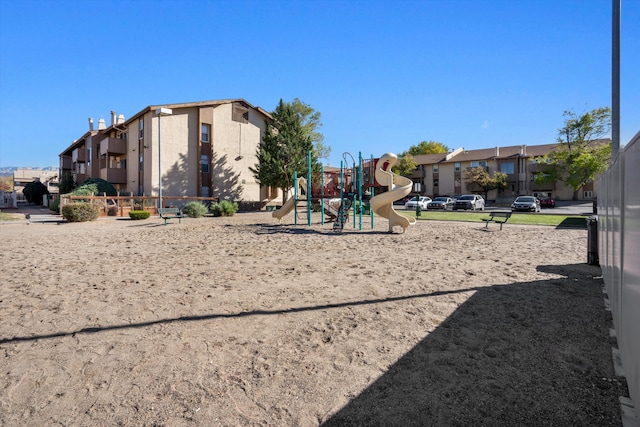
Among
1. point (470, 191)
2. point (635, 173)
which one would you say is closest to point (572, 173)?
point (470, 191)

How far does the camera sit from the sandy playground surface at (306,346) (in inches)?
112

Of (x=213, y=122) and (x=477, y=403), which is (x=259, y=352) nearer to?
(x=477, y=403)

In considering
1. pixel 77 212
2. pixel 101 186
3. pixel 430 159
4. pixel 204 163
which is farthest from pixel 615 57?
pixel 430 159

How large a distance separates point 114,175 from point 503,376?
40.3 m

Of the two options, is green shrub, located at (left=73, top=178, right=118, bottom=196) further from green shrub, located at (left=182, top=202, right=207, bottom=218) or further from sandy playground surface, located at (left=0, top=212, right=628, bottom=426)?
sandy playground surface, located at (left=0, top=212, right=628, bottom=426)

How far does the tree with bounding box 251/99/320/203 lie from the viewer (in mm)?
37094

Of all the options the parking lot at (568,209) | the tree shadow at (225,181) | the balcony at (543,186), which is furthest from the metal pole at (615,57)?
the balcony at (543,186)

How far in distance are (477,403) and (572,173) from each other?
56004 millimetres

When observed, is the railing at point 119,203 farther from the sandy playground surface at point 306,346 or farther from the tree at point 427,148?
the tree at point 427,148

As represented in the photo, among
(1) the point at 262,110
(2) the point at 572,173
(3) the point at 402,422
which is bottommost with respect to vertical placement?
(3) the point at 402,422

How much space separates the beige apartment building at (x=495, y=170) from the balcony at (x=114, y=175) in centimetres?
5330

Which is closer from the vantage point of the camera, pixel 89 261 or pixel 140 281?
pixel 140 281

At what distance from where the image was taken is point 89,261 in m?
9.06

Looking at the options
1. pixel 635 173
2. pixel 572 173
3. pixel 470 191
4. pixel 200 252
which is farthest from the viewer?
pixel 470 191
